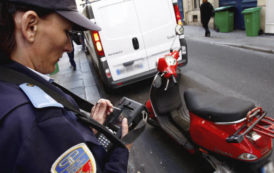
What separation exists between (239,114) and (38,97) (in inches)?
63.0

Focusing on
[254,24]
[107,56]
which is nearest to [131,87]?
[107,56]

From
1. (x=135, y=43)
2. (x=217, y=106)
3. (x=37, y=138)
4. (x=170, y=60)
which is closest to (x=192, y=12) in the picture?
(x=135, y=43)

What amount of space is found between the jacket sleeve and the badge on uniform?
0.52 ft

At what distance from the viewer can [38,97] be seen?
79 centimetres

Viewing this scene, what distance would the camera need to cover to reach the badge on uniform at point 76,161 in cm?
74

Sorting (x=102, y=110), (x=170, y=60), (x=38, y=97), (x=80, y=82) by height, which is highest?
(x=38, y=97)

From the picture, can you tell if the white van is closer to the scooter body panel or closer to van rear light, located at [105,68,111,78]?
van rear light, located at [105,68,111,78]

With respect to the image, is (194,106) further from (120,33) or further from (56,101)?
(120,33)

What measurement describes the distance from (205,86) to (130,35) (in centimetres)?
212

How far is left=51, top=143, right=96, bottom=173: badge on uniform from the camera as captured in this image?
742 mm

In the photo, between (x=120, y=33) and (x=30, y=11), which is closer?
(x=30, y=11)

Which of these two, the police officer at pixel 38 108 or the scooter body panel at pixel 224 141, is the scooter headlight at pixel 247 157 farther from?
the police officer at pixel 38 108

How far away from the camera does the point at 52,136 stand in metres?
0.74

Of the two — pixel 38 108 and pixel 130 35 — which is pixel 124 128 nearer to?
pixel 38 108
